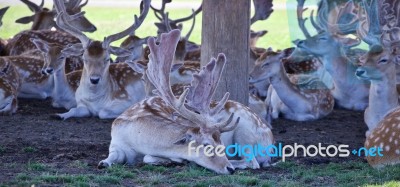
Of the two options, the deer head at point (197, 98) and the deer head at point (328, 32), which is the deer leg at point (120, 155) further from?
the deer head at point (328, 32)

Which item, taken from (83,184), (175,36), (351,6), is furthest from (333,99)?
(83,184)

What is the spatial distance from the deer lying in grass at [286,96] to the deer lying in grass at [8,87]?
2.31m

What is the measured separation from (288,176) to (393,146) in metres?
0.85

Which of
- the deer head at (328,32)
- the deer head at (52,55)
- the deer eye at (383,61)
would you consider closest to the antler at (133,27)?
the deer head at (52,55)

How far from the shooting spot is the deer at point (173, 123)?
6637mm

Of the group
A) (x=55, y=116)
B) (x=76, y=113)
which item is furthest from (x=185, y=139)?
(x=76, y=113)

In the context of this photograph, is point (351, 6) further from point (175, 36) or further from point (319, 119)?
point (175, 36)

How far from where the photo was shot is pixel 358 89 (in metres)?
10.8

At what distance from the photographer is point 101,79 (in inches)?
396

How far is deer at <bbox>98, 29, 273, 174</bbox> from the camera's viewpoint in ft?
21.8

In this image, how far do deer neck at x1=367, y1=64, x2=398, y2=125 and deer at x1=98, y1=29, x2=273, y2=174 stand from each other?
2.29 meters

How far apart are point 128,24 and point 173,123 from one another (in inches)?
577

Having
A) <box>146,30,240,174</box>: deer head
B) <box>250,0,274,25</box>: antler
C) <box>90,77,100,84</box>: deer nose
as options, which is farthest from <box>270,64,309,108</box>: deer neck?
<box>146,30,240,174</box>: deer head

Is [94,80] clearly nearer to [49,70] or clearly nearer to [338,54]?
[49,70]
